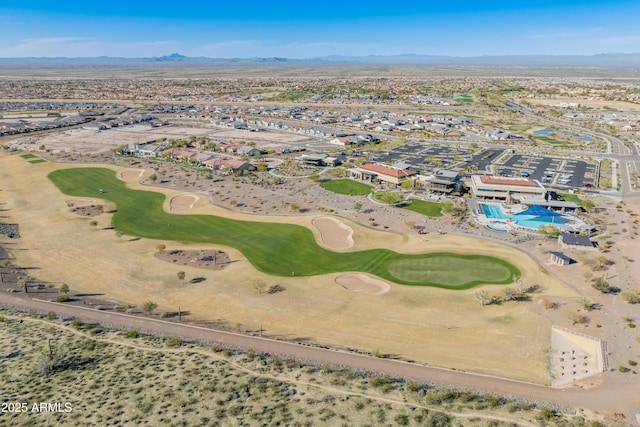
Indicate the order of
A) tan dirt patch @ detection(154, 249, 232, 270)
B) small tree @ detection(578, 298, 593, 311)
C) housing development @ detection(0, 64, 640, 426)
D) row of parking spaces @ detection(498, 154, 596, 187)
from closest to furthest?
housing development @ detection(0, 64, 640, 426) < small tree @ detection(578, 298, 593, 311) < tan dirt patch @ detection(154, 249, 232, 270) < row of parking spaces @ detection(498, 154, 596, 187)

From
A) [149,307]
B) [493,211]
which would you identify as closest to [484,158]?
[493,211]

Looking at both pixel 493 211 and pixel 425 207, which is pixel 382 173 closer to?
pixel 425 207

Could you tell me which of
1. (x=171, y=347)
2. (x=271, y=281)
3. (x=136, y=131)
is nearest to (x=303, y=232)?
(x=271, y=281)

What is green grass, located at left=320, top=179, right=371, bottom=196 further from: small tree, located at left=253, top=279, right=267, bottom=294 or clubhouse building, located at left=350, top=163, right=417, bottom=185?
small tree, located at left=253, top=279, right=267, bottom=294

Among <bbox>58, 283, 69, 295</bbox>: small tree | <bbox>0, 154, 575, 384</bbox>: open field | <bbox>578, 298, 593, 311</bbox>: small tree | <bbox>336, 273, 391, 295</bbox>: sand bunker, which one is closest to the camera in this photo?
<bbox>0, 154, 575, 384</bbox>: open field

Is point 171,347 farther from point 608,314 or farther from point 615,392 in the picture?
point 608,314

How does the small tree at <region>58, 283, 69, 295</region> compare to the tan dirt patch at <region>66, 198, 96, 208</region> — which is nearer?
the small tree at <region>58, 283, 69, 295</region>

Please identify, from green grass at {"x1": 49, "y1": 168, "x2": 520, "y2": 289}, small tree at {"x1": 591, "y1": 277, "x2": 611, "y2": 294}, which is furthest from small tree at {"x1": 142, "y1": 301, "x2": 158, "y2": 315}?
small tree at {"x1": 591, "y1": 277, "x2": 611, "y2": 294}
